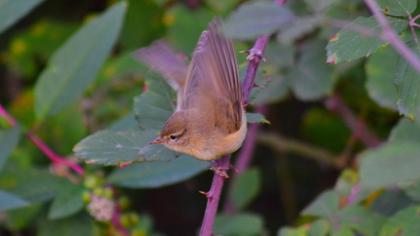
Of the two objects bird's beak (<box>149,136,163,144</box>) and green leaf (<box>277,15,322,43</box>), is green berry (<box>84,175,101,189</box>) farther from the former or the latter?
green leaf (<box>277,15,322,43</box>)

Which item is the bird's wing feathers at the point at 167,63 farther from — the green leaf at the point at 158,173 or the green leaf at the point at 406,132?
the green leaf at the point at 406,132

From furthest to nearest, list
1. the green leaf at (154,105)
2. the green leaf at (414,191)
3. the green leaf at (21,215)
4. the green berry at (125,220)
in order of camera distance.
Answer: the green leaf at (21,215)
the green berry at (125,220)
the green leaf at (414,191)
the green leaf at (154,105)

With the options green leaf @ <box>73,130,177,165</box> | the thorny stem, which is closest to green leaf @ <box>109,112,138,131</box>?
green leaf @ <box>73,130,177,165</box>

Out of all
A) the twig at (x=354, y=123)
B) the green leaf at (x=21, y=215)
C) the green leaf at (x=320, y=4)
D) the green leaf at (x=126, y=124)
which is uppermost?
the green leaf at (x=320, y=4)

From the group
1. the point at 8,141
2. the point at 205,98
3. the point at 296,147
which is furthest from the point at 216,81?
the point at 296,147

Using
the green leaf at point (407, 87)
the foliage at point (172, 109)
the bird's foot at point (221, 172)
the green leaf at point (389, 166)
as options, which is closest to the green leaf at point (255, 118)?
the foliage at point (172, 109)

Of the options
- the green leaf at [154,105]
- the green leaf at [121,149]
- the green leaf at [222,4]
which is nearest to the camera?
the green leaf at [121,149]

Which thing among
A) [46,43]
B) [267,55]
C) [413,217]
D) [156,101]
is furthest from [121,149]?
[46,43]

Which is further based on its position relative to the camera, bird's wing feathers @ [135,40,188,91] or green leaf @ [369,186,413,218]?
green leaf @ [369,186,413,218]
